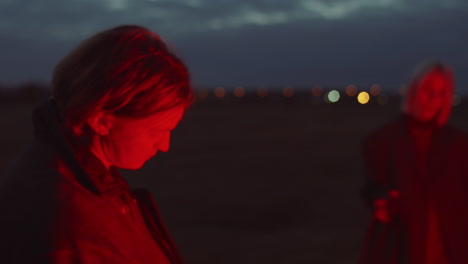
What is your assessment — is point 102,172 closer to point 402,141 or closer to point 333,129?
point 402,141

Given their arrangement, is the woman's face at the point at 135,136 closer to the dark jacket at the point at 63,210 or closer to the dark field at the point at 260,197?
the dark jacket at the point at 63,210

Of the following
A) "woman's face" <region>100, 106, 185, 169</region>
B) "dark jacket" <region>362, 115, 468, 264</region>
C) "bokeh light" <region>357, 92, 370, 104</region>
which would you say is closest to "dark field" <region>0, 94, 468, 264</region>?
"dark jacket" <region>362, 115, 468, 264</region>

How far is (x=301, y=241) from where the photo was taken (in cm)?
655

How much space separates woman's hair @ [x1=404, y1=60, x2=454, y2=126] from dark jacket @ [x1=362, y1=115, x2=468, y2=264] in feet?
0.27

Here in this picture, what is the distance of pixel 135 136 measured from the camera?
1.20 meters

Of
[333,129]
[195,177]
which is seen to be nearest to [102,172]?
[195,177]

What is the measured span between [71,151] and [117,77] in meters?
0.20

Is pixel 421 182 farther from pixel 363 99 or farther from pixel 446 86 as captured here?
pixel 363 99

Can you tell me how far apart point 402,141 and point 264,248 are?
137 inches

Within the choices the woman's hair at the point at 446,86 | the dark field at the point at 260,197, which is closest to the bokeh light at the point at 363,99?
the dark field at the point at 260,197

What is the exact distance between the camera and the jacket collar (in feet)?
3.61

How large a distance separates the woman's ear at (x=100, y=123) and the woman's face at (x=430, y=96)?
8.37ft

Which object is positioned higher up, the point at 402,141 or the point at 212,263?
the point at 402,141

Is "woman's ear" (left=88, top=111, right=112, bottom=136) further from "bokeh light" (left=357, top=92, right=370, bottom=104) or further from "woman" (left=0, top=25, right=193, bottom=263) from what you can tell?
"bokeh light" (left=357, top=92, right=370, bottom=104)
